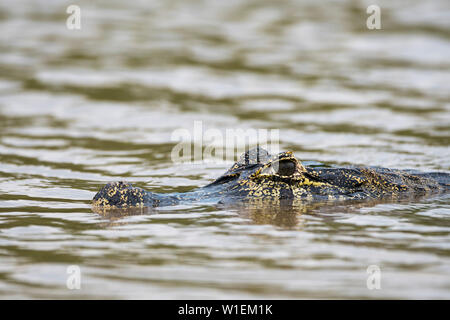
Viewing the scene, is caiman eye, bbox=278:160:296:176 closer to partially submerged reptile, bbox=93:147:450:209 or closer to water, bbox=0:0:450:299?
partially submerged reptile, bbox=93:147:450:209

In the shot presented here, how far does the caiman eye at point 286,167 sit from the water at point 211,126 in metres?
0.50

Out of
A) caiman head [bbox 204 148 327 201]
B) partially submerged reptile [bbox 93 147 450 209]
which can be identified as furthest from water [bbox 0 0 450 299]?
caiman head [bbox 204 148 327 201]

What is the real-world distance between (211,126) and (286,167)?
4654 mm

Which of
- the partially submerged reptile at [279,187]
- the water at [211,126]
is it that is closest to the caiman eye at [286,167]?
the partially submerged reptile at [279,187]

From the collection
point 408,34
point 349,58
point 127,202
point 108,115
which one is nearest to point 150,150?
point 108,115

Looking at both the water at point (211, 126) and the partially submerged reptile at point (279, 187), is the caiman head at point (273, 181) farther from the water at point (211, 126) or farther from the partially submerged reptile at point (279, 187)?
the water at point (211, 126)

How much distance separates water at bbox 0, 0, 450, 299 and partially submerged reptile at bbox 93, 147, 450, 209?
0.27 metres

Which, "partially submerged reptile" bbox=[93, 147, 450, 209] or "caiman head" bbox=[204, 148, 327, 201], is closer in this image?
"partially submerged reptile" bbox=[93, 147, 450, 209]

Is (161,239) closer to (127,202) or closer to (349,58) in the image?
(127,202)

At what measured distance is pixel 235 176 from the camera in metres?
6.73

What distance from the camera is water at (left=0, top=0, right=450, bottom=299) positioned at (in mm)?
4508

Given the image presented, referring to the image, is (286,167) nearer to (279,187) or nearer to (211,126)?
(279,187)

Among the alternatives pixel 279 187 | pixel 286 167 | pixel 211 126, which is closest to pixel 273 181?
pixel 279 187

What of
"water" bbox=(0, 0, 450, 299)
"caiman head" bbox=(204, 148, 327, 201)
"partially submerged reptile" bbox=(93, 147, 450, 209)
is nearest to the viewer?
"water" bbox=(0, 0, 450, 299)
